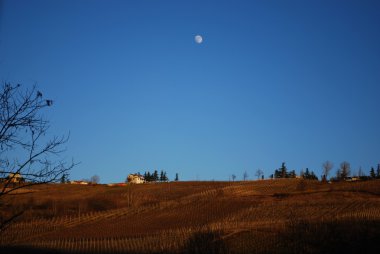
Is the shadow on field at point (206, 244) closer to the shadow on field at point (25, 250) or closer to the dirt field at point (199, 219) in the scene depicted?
the dirt field at point (199, 219)

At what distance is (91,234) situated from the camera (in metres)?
34.8

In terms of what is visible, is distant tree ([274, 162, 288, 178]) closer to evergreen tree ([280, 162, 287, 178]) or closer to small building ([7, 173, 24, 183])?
evergreen tree ([280, 162, 287, 178])

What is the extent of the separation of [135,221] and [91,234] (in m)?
6.40

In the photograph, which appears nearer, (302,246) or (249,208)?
(302,246)

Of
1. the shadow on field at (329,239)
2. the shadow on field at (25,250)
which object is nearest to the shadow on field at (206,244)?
Result: the shadow on field at (329,239)

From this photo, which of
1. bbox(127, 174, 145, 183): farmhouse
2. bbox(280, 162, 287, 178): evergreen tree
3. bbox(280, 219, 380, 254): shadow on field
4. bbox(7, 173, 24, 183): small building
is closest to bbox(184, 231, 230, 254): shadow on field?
bbox(280, 219, 380, 254): shadow on field

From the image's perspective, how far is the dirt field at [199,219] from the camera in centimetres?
2253

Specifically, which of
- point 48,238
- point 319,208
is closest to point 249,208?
point 319,208

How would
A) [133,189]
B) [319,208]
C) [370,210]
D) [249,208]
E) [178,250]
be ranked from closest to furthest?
[178,250] → [370,210] → [319,208] → [249,208] → [133,189]

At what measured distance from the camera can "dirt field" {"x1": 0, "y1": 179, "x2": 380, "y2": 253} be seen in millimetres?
22531

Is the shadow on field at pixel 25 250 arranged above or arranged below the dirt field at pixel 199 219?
below

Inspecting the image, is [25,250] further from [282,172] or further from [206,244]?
[282,172]

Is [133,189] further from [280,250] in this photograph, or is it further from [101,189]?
[280,250]

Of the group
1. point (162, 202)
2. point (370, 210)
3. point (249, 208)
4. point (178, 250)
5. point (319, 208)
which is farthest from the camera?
point (162, 202)
